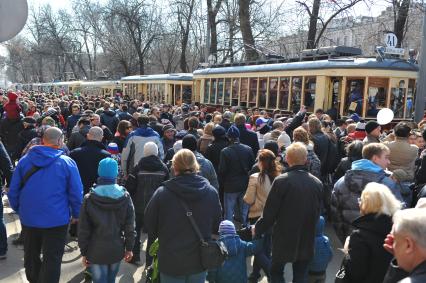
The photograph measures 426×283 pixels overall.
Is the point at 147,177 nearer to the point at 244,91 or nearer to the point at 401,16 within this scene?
the point at 244,91

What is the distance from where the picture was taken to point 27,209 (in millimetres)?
4348

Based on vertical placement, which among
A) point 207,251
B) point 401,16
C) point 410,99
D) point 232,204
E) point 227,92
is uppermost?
point 401,16

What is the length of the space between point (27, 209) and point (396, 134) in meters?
4.46

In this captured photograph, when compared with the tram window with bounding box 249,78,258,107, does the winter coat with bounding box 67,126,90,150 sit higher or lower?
lower

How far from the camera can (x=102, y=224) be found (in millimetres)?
4090

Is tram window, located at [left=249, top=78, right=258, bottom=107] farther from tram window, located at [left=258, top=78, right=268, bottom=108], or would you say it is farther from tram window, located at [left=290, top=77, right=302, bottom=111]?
tram window, located at [left=290, top=77, right=302, bottom=111]

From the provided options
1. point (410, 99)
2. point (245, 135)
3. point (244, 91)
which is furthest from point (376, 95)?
point (245, 135)

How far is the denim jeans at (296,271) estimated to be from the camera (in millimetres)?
4424

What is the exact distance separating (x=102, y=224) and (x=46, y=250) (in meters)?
0.72

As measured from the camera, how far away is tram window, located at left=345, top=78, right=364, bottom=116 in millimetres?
11773

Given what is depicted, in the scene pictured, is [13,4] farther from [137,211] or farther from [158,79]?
[158,79]

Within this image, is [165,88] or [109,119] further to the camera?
[165,88]

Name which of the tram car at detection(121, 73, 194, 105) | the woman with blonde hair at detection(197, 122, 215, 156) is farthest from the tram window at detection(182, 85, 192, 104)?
the woman with blonde hair at detection(197, 122, 215, 156)

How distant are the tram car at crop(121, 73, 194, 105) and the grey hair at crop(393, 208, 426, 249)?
19.6m
